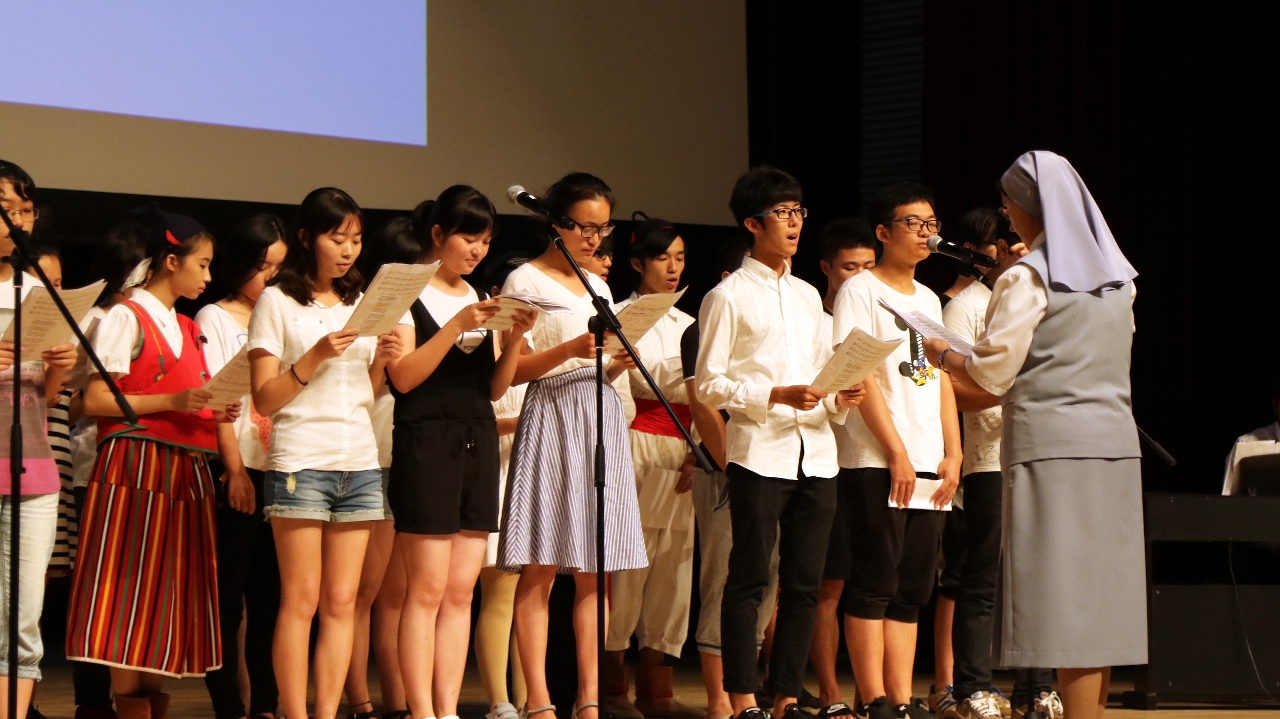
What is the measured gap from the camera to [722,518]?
13.4 ft

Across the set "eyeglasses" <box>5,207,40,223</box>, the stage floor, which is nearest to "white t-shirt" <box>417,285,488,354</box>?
Result: "eyeglasses" <box>5,207,40,223</box>

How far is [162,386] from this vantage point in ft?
11.3

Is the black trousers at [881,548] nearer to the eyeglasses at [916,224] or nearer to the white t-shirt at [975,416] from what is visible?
the white t-shirt at [975,416]

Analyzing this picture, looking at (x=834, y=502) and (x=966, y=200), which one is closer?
(x=834, y=502)

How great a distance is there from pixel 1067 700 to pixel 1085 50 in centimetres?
388

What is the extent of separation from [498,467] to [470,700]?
157 cm

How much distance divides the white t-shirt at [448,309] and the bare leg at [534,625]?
583mm

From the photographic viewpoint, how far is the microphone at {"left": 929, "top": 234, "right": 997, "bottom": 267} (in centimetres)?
368

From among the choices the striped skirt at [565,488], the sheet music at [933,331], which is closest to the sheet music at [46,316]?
the striped skirt at [565,488]

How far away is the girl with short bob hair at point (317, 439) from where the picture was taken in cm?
310

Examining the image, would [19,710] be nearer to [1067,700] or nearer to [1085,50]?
[1067,700]

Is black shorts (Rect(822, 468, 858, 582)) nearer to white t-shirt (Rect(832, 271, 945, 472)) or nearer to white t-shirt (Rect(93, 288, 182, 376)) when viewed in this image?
white t-shirt (Rect(832, 271, 945, 472))

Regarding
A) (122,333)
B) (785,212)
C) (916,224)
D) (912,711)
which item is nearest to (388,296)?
(122,333)

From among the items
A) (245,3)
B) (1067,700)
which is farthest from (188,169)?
(1067,700)
